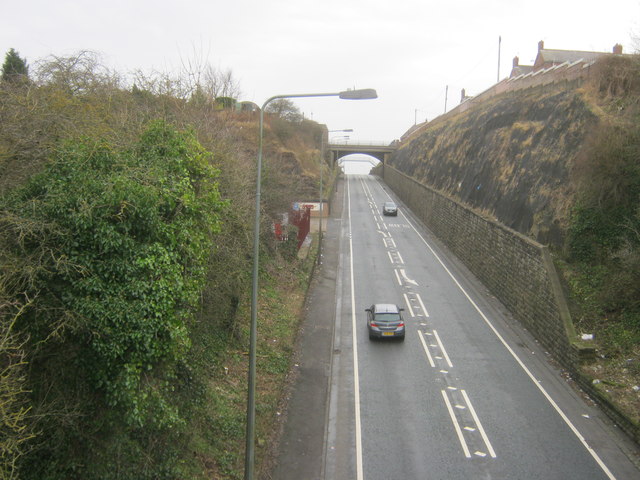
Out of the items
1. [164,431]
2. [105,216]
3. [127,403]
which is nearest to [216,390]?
[164,431]

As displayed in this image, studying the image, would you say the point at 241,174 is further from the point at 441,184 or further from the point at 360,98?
the point at 441,184

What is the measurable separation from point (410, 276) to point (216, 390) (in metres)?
18.7

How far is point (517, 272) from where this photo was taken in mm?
24953

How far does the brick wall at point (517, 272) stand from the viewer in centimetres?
1972

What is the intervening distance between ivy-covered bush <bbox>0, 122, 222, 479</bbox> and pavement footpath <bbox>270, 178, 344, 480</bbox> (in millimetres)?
4136

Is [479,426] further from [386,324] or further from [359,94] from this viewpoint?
[359,94]

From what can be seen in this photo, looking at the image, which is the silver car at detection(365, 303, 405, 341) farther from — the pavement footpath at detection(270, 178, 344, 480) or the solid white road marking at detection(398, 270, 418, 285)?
the solid white road marking at detection(398, 270, 418, 285)

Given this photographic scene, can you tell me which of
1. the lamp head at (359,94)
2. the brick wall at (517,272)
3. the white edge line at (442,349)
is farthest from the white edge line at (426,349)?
the lamp head at (359,94)

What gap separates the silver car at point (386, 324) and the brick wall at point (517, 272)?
6.03m

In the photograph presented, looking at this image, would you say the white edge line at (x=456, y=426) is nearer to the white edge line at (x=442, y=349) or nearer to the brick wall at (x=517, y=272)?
the white edge line at (x=442, y=349)

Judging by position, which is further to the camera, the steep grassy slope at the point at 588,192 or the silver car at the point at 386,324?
the silver car at the point at 386,324

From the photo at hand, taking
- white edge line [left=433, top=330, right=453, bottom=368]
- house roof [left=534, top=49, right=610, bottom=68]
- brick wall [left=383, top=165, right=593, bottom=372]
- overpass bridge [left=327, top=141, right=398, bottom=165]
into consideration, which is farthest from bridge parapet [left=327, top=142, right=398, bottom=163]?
white edge line [left=433, top=330, right=453, bottom=368]

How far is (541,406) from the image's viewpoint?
651 inches

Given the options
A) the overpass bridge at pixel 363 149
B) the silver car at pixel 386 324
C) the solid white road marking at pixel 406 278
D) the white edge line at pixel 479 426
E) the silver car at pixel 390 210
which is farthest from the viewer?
the overpass bridge at pixel 363 149
